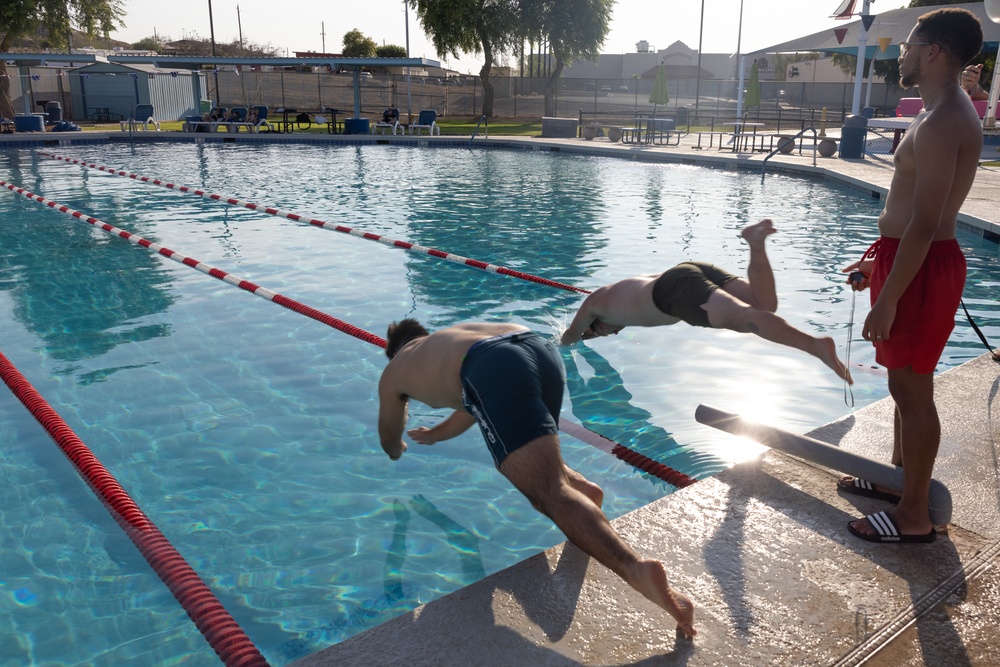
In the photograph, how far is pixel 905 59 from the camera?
8.43 ft

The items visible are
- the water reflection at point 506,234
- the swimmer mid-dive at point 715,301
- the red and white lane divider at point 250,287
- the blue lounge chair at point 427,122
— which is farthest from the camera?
the blue lounge chair at point 427,122

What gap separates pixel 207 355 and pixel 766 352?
4.47 m

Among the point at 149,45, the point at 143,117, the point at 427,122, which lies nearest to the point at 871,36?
the point at 427,122

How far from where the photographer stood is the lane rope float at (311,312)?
3.86m

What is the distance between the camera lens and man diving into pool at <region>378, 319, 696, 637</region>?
2221 mm

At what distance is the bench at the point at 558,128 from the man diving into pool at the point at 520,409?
85.9 feet

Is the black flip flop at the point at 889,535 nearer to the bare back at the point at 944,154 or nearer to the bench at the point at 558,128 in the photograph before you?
the bare back at the point at 944,154

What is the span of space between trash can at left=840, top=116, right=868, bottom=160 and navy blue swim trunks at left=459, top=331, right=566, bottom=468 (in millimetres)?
19413

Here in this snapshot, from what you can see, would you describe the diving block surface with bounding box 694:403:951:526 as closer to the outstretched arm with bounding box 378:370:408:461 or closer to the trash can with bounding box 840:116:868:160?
the outstretched arm with bounding box 378:370:408:461

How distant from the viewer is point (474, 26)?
38656 mm

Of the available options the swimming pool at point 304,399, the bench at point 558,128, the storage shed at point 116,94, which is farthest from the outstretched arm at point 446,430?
the storage shed at point 116,94

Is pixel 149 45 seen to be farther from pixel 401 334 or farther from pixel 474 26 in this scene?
pixel 401 334

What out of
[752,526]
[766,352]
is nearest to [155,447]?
[752,526]

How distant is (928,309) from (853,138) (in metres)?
19.3
